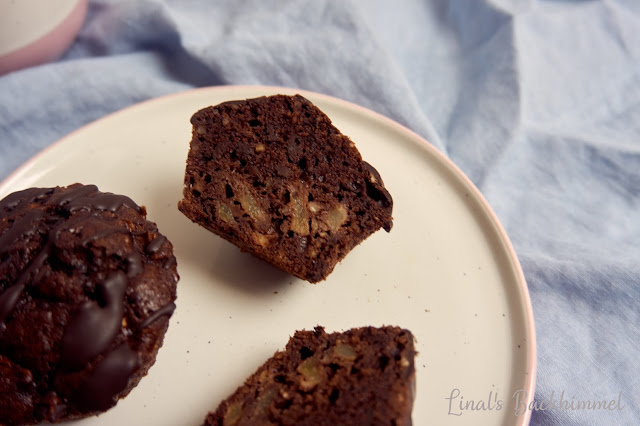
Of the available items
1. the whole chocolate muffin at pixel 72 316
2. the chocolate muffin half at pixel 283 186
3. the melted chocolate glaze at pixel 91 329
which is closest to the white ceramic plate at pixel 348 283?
the chocolate muffin half at pixel 283 186

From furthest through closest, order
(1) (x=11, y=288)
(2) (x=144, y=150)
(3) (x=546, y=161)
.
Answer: (3) (x=546, y=161)
(2) (x=144, y=150)
(1) (x=11, y=288)

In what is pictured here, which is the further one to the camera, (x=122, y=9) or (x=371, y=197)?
(x=122, y=9)

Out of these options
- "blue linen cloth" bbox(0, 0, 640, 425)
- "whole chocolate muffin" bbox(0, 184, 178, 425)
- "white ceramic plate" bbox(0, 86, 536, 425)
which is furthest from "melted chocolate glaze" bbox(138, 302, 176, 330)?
"blue linen cloth" bbox(0, 0, 640, 425)

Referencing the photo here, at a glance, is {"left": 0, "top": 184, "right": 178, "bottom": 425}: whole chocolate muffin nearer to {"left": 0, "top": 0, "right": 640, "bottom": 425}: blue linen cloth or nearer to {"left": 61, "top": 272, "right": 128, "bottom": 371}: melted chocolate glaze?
{"left": 61, "top": 272, "right": 128, "bottom": 371}: melted chocolate glaze

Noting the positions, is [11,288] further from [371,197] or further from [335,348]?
[371,197]

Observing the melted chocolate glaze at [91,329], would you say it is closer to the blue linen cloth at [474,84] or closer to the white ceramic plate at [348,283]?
the white ceramic plate at [348,283]

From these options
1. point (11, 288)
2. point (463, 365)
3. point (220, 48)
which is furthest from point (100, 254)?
point (220, 48)
